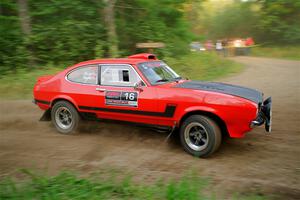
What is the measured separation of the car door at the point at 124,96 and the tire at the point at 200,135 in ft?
2.12

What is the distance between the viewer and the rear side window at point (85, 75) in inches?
271

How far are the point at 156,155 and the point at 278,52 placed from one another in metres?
25.4

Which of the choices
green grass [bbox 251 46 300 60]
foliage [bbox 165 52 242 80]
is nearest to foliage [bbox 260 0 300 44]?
green grass [bbox 251 46 300 60]

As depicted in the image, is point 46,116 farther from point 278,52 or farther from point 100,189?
point 278,52

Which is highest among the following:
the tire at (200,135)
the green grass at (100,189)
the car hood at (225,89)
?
the car hood at (225,89)

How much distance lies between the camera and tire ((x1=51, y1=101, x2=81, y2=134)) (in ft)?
23.3

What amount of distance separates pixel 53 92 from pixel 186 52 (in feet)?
36.7

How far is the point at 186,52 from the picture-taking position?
17.5m

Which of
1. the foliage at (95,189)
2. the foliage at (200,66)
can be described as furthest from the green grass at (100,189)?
the foliage at (200,66)

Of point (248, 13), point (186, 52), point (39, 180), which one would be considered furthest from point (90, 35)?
point (248, 13)

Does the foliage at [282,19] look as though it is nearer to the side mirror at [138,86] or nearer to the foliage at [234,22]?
the foliage at [234,22]

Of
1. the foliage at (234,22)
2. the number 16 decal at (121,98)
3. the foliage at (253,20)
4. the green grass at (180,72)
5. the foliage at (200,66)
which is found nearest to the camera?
the number 16 decal at (121,98)

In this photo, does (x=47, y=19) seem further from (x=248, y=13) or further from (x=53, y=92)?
(x=248, y=13)

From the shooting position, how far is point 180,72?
615 inches
